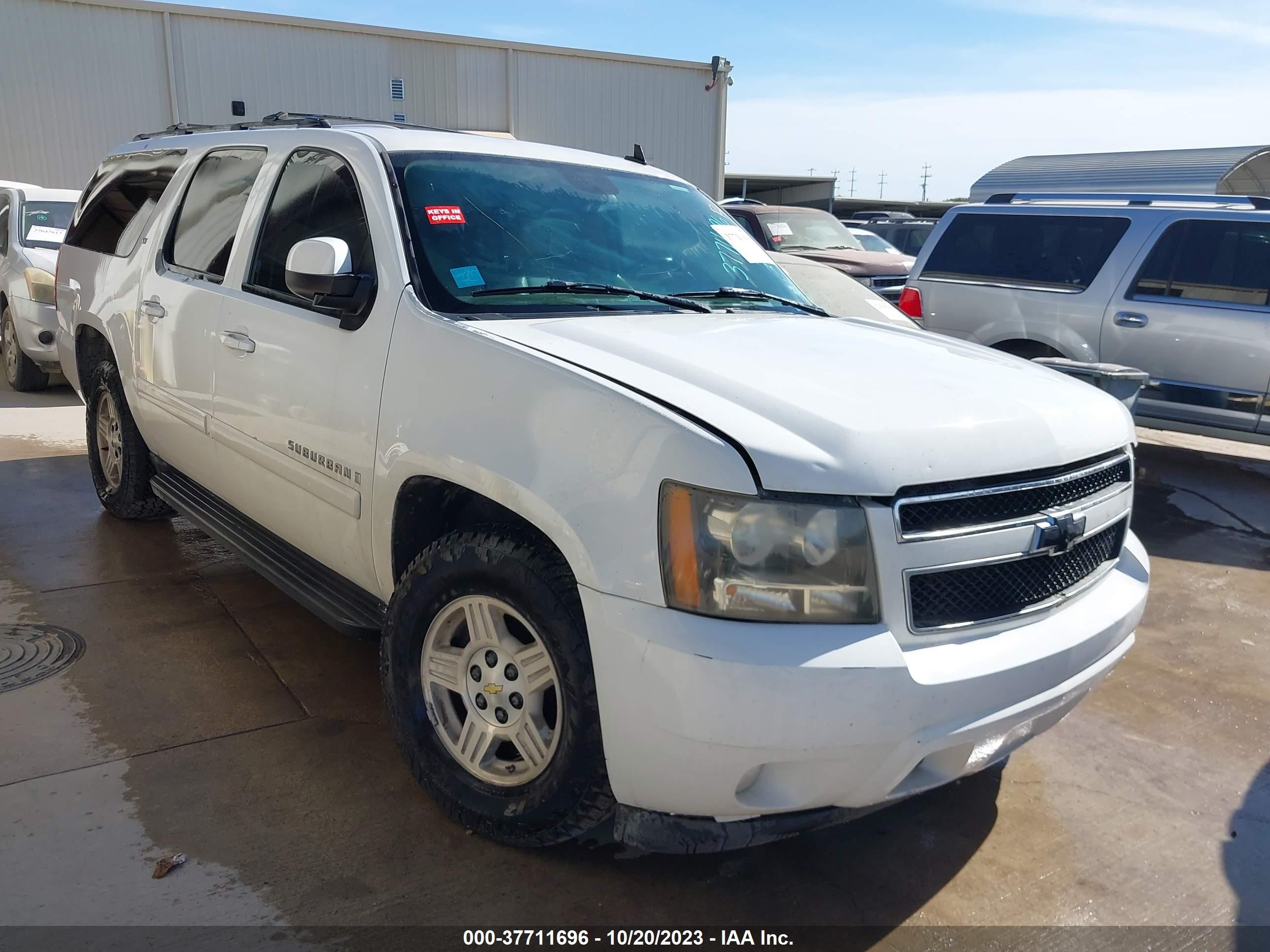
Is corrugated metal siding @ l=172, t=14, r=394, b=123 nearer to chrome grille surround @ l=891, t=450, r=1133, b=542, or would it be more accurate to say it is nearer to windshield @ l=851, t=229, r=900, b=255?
windshield @ l=851, t=229, r=900, b=255

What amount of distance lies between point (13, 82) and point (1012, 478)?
1955cm

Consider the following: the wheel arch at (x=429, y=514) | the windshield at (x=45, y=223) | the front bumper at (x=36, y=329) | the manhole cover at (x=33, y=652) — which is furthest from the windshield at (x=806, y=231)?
the wheel arch at (x=429, y=514)

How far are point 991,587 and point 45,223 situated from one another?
33.3 feet

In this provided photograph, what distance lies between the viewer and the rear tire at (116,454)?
16.4 ft

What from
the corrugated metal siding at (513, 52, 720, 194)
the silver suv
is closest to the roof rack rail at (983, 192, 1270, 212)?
the silver suv

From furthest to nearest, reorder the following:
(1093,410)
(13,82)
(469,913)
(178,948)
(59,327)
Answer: (13,82), (59,327), (1093,410), (469,913), (178,948)

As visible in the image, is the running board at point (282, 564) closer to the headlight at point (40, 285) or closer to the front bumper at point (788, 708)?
the front bumper at point (788, 708)

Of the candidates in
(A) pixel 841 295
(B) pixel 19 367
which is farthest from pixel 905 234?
(B) pixel 19 367

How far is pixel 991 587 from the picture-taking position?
2.35 metres

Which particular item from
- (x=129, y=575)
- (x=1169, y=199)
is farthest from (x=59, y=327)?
(x=1169, y=199)

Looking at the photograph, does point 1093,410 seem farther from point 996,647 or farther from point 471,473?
point 471,473

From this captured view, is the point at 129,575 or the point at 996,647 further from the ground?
the point at 996,647

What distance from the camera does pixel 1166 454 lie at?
27.1 feet

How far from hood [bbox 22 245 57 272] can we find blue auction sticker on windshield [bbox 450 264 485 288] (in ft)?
24.4
